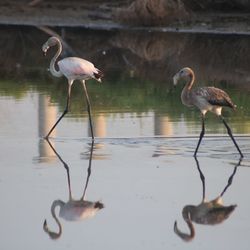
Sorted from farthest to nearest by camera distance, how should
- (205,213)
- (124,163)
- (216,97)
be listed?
1. (216,97)
2. (124,163)
3. (205,213)

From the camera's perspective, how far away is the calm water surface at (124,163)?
1035 centimetres

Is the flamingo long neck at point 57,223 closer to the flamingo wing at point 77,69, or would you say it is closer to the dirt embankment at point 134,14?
the flamingo wing at point 77,69

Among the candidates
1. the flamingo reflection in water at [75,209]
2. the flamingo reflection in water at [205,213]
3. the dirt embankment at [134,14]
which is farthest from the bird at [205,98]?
the dirt embankment at [134,14]

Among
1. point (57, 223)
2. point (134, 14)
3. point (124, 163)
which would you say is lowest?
point (57, 223)

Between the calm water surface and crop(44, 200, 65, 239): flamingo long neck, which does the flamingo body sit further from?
crop(44, 200, 65, 239): flamingo long neck

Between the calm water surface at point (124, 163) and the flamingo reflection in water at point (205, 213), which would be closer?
the calm water surface at point (124, 163)

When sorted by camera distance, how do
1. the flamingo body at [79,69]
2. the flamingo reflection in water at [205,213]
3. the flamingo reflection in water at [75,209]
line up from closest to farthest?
the flamingo reflection in water at [205,213]
the flamingo reflection in water at [75,209]
the flamingo body at [79,69]

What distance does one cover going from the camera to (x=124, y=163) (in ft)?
43.7

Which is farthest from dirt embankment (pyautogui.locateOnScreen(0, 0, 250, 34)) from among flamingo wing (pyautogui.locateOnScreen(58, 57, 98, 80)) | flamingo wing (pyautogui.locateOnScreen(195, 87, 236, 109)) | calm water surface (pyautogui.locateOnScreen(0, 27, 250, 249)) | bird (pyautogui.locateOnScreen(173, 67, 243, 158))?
flamingo wing (pyautogui.locateOnScreen(195, 87, 236, 109))

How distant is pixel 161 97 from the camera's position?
18.5m

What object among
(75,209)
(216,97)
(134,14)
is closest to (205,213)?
(75,209)

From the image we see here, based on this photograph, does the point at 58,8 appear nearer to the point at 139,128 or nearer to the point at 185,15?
the point at 185,15

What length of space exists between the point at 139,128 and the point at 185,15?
1300 centimetres

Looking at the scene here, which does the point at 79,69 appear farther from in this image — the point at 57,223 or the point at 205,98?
the point at 57,223
